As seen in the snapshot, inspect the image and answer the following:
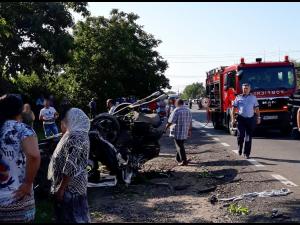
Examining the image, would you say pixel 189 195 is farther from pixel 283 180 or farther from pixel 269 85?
pixel 269 85

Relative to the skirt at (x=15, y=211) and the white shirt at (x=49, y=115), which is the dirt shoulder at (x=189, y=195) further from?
the white shirt at (x=49, y=115)

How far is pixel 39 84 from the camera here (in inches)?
1278

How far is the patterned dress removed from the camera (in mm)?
4105

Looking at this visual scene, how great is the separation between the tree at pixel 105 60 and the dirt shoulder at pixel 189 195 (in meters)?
22.6

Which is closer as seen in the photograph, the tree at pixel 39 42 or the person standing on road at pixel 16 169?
the person standing on road at pixel 16 169

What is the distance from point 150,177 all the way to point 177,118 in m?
2.31

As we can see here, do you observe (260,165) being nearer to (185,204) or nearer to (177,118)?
(177,118)

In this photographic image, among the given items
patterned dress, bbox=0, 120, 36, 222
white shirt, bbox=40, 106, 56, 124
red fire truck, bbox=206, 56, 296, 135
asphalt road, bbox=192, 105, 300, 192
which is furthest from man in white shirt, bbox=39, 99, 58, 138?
patterned dress, bbox=0, 120, 36, 222

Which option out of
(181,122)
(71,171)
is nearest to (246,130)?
(181,122)

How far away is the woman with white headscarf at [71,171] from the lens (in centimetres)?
461

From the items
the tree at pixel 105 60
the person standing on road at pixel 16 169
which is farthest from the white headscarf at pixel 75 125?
the tree at pixel 105 60

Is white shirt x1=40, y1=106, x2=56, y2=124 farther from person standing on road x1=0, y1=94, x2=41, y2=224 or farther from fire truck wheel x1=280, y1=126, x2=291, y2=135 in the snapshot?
person standing on road x1=0, y1=94, x2=41, y2=224

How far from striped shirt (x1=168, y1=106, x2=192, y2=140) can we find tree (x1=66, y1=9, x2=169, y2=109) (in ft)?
72.0

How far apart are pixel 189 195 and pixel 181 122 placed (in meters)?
3.69
